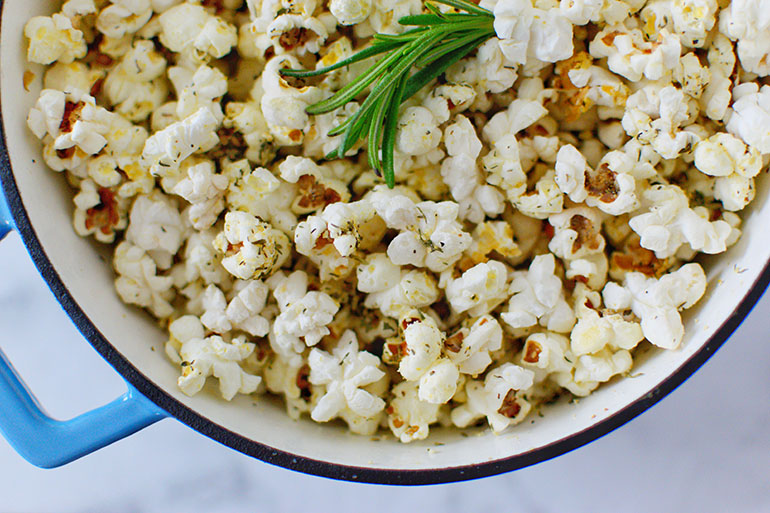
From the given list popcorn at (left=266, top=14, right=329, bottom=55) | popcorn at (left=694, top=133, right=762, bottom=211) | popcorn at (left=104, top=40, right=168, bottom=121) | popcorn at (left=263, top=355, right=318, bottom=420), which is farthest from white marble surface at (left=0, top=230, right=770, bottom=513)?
popcorn at (left=266, top=14, right=329, bottom=55)

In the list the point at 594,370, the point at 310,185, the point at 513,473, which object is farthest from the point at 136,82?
the point at 513,473

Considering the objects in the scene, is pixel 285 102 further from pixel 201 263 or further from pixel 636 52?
pixel 636 52

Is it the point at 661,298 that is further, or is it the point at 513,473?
the point at 513,473

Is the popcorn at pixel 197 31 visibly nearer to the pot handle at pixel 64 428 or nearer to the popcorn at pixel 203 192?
the popcorn at pixel 203 192

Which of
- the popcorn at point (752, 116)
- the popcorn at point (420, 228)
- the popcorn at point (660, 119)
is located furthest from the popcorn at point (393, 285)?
the popcorn at point (752, 116)

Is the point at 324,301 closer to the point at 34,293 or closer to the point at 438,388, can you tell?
the point at 438,388

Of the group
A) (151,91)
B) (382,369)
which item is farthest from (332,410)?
(151,91)

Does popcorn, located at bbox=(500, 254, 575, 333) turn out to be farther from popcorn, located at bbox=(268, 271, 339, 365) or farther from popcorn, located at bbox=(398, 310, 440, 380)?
popcorn, located at bbox=(268, 271, 339, 365)
